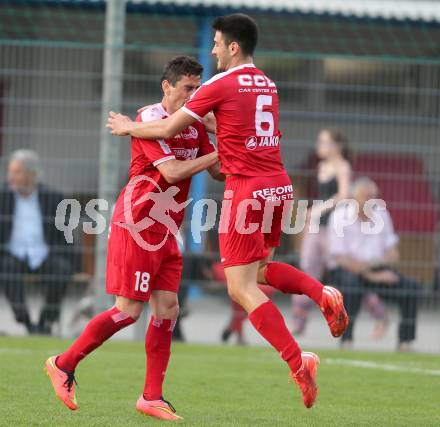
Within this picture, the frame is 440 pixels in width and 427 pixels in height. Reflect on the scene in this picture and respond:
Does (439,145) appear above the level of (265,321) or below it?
above

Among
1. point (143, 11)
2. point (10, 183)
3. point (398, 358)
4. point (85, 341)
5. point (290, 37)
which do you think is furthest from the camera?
point (290, 37)

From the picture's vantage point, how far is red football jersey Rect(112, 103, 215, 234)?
6906mm

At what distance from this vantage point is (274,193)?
21.9 feet

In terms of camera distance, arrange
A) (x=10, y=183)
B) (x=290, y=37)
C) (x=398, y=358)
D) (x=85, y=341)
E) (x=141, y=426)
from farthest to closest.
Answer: (x=290, y=37) → (x=10, y=183) → (x=398, y=358) → (x=85, y=341) → (x=141, y=426)

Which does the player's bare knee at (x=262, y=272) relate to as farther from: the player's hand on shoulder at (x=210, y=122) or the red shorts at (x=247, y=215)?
the player's hand on shoulder at (x=210, y=122)

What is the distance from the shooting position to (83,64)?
11.7 meters

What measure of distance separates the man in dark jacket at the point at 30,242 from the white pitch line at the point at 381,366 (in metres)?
2.84

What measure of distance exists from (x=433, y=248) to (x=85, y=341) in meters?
5.79

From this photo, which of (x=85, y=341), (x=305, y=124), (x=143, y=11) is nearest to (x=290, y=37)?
(x=143, y=11)

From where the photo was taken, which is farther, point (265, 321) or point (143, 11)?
point (143, 11)

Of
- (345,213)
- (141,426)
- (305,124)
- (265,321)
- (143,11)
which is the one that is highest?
(143,11)

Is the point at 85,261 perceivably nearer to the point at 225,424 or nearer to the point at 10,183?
the point at 10,183

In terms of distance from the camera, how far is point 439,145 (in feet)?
38.9

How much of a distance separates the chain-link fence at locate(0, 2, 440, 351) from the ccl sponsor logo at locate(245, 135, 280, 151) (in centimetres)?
494
